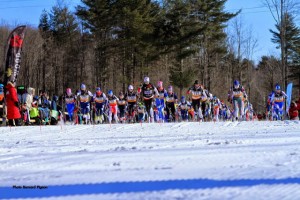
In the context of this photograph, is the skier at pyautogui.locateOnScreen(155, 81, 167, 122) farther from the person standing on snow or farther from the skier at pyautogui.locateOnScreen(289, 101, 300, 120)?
the skier at pyautogui.locateOnScreen(289, 101, 300, 120)

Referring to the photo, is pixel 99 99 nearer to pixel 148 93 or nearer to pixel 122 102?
pixel 122 102

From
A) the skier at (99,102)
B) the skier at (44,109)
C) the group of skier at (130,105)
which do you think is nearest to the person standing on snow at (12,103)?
the group of skier at (130,105)

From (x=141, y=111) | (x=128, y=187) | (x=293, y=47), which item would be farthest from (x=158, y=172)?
(x=293, y=47)

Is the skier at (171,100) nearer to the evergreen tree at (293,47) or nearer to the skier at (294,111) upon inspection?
the skier at (294,111)

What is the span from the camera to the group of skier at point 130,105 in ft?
68.8

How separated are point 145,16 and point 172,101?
24599 mm

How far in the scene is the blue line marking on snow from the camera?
491 cm

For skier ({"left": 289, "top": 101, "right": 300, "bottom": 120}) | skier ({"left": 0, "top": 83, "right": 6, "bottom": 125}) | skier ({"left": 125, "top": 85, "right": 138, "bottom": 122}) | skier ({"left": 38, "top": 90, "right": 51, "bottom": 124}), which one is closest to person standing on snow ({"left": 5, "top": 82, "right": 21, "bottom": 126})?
skier ({"left": 0, "top": 83, "right": 6, "bottom": 125})

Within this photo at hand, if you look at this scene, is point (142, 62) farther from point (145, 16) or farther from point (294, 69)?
point (294, 69)

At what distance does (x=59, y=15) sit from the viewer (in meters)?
56.5

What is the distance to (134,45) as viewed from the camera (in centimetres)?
4509

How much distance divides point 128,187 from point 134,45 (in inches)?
1601

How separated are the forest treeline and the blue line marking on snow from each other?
30.4 m

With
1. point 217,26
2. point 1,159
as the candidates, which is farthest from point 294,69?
point 1,159
